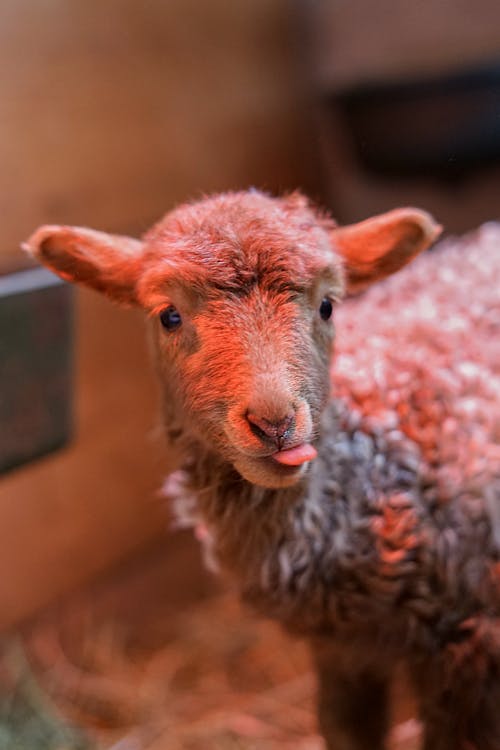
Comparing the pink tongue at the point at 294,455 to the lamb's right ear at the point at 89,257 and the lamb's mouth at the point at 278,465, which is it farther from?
the lamb's right ear at the point at 89,257

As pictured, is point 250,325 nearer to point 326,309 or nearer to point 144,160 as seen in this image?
point 326,309

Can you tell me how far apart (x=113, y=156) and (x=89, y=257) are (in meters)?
1.37

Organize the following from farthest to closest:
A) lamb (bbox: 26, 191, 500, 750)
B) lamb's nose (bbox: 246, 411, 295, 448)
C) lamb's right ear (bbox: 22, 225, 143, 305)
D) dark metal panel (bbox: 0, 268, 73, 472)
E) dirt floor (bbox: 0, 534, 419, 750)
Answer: dirt floor (bbox: 0, 534, 419, 750)
dark metal panel (bbox: 0, 268, 73, 472)
lamb's right ear (bbox: 22, 225, 143, 305)
lamb (bbox: 26, 191, 500, 750)
lamb's nose (bbox: 246, 411, 295, 448)

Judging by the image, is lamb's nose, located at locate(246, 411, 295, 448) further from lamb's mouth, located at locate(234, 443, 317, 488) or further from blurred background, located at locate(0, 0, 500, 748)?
blurred background, located at locate(0, 0, 500, 748)

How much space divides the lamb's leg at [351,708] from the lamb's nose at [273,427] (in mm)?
1070

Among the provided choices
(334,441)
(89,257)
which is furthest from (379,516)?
(89,257)

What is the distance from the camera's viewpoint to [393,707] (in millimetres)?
2436

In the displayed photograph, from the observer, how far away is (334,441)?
1.91 meters

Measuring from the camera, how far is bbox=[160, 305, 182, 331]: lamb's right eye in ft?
5.46

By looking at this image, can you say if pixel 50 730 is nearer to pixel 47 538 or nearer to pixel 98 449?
pixel 47 538

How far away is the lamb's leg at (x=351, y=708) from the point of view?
229 cm

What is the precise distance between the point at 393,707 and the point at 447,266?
1.35 metres

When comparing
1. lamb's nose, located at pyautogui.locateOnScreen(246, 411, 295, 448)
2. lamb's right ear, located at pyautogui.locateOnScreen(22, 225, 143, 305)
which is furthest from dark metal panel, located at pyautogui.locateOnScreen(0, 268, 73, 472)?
lamb's nose, located at pyautogui.locateOnScreen(246, 411, 295, 448)

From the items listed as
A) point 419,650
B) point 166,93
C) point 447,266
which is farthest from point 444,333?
point 166,93
